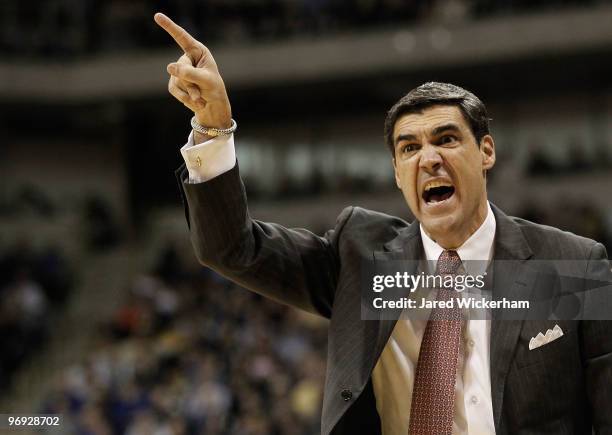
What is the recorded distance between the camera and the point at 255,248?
2.10m

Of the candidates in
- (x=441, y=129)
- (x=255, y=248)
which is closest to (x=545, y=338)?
(x=441, y=129)

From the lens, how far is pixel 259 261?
2.10m

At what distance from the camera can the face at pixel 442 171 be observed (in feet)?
6.88

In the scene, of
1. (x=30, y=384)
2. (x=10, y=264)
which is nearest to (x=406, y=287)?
(x=30, y=384)

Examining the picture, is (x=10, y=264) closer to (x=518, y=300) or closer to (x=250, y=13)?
(x=250, y=13)

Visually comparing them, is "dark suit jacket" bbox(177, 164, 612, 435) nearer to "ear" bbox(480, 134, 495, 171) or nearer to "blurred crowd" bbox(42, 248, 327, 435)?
"ear" bbox(480, 134, 495, 171)

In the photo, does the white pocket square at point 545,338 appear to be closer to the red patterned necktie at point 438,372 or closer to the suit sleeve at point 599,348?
the suit sleeve at point 599,348

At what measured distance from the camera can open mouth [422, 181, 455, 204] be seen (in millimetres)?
2105

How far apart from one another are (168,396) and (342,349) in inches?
244

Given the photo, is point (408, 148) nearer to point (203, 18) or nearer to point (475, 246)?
point (475, 246)

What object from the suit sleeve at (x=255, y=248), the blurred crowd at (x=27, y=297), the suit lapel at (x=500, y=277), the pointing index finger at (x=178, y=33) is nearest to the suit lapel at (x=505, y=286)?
the suit lapel at (x=500, y=277)

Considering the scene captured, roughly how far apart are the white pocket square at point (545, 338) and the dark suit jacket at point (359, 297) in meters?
0.01

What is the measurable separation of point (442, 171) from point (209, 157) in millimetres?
508

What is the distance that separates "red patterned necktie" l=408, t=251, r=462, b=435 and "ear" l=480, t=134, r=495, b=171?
255 millimetres
